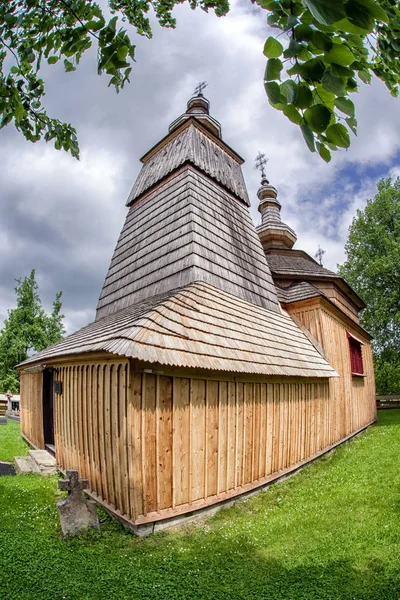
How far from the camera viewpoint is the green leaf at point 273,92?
4.39 ft

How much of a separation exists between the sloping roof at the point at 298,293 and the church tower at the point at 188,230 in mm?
966

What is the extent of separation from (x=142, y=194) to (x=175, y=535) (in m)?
10.6

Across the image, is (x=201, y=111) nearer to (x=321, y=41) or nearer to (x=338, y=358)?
(x=338, y=358)

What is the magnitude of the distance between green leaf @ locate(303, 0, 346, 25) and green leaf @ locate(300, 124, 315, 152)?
368 millimetres

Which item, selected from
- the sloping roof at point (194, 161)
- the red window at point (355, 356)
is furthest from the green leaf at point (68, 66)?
the red window at point (355, 356)

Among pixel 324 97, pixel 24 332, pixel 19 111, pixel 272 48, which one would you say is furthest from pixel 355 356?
pixel 24 332

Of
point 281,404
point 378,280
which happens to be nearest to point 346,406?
point 281,404

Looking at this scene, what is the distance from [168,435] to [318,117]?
14.3ft

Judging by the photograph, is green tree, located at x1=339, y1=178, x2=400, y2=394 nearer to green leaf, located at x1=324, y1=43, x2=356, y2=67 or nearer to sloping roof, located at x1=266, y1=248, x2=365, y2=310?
sloping roof, located at x1=266, y1=248, x2=365, y2=310

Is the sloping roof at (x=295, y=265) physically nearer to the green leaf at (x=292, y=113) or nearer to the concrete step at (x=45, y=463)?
the concrete step at (x=45, y=463)

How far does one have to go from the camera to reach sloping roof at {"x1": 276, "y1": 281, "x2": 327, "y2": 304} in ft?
35.3

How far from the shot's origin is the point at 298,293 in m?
11.4

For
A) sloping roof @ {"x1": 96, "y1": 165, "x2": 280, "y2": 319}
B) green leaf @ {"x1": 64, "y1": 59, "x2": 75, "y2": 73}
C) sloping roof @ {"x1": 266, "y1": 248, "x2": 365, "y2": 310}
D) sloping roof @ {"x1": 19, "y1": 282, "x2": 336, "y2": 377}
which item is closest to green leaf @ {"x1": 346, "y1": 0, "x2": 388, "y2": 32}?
green leaf @ {"x1": 64, "y1": 59, "x2": 75, "y2": 73}

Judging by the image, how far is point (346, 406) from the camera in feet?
36.7
